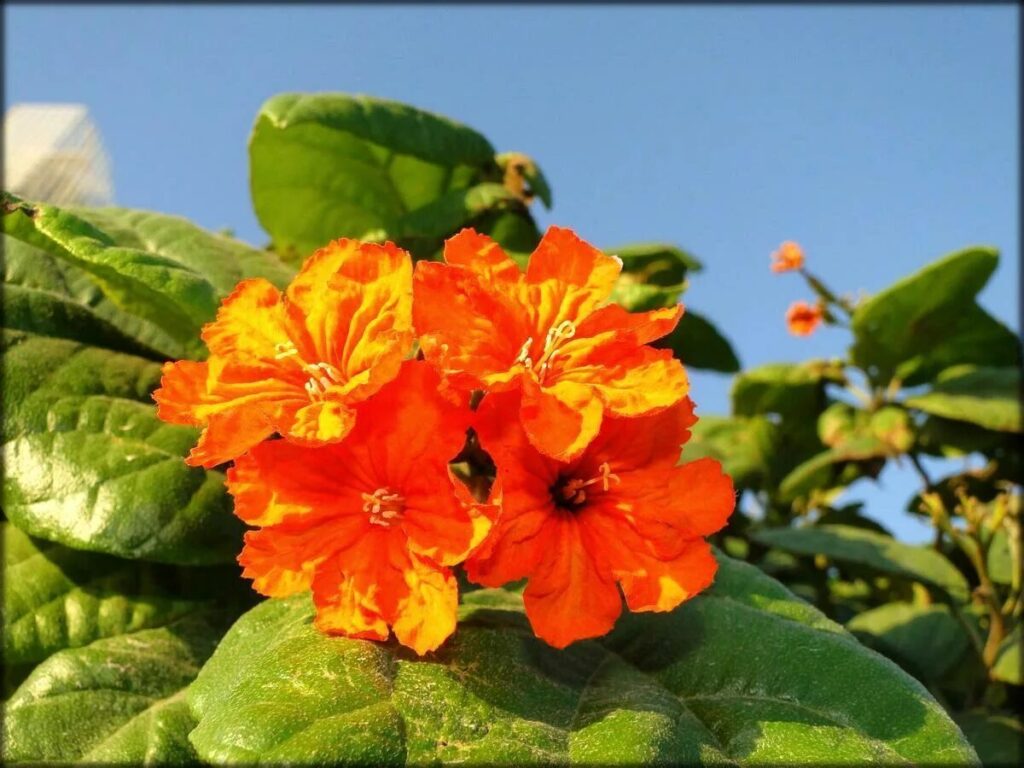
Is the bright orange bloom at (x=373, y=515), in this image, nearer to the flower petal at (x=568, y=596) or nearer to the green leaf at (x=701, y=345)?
the flower petal at (x=568, y=596)

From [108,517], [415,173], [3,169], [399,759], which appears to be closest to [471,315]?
[399,759]

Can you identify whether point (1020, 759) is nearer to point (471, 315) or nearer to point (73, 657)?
point (471, 315)

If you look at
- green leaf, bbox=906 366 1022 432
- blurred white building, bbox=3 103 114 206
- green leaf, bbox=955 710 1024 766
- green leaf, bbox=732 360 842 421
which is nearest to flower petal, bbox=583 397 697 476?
green leaf, bbox=955 710 1024 766

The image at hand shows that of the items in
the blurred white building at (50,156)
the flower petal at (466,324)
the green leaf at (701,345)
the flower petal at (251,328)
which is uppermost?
the flower petal at (466,324)

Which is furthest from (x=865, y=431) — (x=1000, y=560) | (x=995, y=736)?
(x=995, y=736)

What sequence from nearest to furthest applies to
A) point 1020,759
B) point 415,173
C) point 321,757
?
point 321,757, point 1020,759, point 415,173

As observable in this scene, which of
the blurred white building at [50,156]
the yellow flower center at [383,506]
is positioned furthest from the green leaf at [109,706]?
the blurred white building at [50,156]
